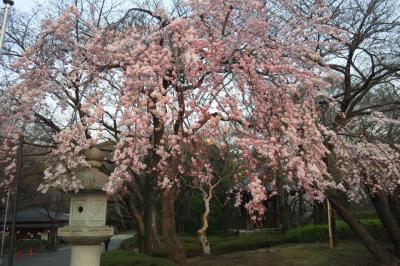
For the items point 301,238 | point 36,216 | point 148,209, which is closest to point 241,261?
point 148,209

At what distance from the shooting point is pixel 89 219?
7.58 m

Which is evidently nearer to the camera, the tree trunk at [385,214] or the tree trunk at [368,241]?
the tree trunk at [368,241]

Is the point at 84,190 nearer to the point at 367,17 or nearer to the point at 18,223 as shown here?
the point at 367,17

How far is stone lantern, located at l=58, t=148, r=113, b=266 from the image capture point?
7.33 metres

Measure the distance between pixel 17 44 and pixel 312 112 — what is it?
29.5 ft

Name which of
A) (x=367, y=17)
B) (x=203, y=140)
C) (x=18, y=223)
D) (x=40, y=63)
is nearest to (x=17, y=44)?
(x=40, y=63)

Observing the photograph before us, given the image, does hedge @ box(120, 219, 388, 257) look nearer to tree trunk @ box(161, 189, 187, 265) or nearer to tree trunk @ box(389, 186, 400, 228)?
tree trunk @ box(389, 186, 400, 228)

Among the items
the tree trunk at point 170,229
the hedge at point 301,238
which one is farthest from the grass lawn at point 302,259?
the hedge at point 301,238

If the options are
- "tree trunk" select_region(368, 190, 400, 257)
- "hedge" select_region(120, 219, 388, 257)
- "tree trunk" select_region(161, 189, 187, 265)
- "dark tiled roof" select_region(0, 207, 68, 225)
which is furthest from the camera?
"dark tiled roof" select_region(0, 207, 68, 225)

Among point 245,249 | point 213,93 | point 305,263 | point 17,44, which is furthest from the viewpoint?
point 245,249

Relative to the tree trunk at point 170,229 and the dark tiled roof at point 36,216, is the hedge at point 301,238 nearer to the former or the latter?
the tree trunk at point 170,229

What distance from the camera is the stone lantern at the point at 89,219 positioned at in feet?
24.1

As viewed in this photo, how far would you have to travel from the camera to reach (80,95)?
780 cm

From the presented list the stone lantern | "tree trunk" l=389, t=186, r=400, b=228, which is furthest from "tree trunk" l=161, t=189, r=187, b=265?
"tree trunk" l=389, t=186, r=400, b=228
